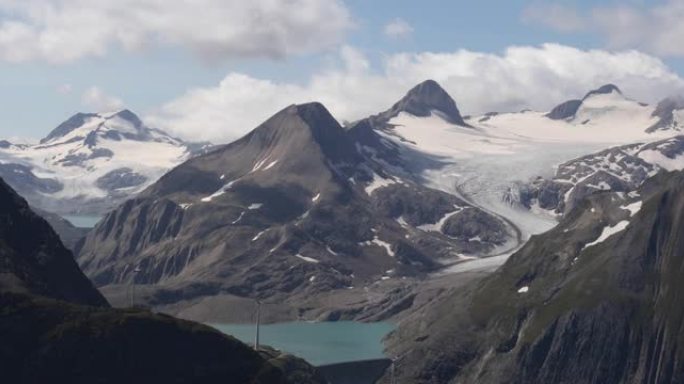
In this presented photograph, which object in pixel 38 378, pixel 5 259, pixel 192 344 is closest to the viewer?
pixel 38 378

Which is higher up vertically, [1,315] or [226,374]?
[1,315]

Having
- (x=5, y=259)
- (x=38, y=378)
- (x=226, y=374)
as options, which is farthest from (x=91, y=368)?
(x=5, y=259)

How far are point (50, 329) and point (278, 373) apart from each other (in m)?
29.0

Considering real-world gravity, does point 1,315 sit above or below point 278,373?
above

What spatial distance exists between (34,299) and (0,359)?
48.1 ft

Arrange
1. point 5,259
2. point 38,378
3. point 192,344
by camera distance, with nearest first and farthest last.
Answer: point 38,378 < point 192,344 < point 5,259

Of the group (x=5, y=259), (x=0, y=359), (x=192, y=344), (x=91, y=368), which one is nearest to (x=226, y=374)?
(x=192, y=344)

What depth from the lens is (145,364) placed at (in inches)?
5851

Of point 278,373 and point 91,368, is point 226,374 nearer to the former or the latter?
point 278,373

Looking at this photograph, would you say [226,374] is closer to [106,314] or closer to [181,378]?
[181,378]

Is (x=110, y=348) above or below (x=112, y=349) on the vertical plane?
above

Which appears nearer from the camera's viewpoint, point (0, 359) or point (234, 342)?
point (0, 359)

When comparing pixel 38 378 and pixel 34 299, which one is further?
pixel 34 299

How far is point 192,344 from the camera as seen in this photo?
504 ft
